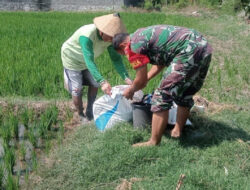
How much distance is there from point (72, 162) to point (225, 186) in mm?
1272

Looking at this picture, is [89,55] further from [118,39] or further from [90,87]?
[90,87]

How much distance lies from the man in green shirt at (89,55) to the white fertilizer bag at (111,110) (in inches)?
8.3

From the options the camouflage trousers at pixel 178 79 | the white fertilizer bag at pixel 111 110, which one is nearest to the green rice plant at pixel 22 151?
the white fertilizer bag at pixel 111 110

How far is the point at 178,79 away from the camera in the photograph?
278 cm

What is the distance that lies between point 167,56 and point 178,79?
23 centimetres

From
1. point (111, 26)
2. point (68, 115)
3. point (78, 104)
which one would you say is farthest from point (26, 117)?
point (111, 26)

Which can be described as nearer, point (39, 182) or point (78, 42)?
point (39, 182)

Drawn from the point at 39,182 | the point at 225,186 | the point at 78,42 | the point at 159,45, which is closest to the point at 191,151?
the point at 225,186

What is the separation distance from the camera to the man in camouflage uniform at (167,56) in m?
2.75

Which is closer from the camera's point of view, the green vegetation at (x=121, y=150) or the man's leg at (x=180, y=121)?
the green vegetation at (x=121, y=150)

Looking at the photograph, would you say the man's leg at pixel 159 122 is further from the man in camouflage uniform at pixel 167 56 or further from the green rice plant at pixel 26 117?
the green rice plant at pixel 26 117

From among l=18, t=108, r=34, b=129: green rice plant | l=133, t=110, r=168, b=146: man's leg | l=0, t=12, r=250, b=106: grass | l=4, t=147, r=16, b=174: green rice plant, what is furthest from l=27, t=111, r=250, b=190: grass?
l=0, t=12, r=250, b=106: grass

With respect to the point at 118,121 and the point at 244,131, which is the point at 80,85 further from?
the point at 244,131

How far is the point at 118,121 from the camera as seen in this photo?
11.2ft
